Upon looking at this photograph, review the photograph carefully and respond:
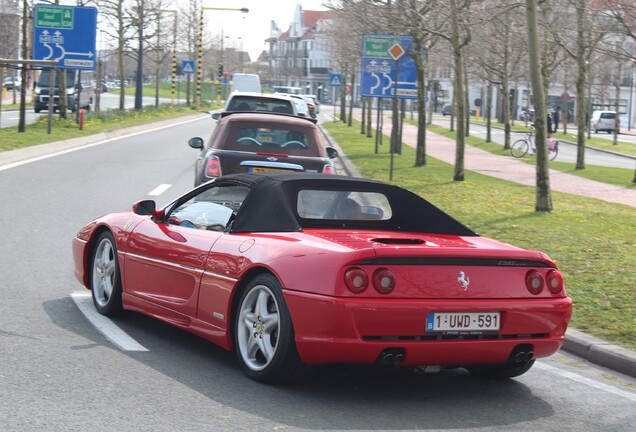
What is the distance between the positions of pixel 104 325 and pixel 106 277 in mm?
569

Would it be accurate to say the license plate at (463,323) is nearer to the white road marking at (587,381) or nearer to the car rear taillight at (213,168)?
the white road marking at (587,381)

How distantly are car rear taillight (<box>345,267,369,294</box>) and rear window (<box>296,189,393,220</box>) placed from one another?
1.18 m

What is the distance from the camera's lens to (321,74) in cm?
16712

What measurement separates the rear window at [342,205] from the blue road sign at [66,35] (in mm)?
29051

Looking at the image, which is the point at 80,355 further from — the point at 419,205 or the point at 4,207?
the point at 4,207

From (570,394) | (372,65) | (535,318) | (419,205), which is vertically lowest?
(570,394)

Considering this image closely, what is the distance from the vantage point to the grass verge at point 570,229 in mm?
8945

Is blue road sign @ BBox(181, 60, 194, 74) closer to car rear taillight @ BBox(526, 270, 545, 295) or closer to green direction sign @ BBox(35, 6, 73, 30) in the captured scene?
green direction sign @ BBox(35, 6, 73, 30)

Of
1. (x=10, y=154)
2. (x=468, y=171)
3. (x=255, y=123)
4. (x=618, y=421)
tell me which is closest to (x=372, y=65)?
(x=468, y=171)

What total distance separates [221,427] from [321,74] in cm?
16378

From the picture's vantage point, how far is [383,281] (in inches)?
223

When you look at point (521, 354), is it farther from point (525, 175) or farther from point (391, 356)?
point (525, 175)

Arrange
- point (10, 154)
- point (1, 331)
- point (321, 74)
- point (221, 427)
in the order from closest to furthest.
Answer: point (221, 427) < point (1, 331) < point (10, 154) < point (321, 74)

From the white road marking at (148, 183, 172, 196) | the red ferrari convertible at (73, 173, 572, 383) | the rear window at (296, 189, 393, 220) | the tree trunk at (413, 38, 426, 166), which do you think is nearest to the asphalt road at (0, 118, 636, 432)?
the red ferrari convertible at (73, 173, 572, 383)
